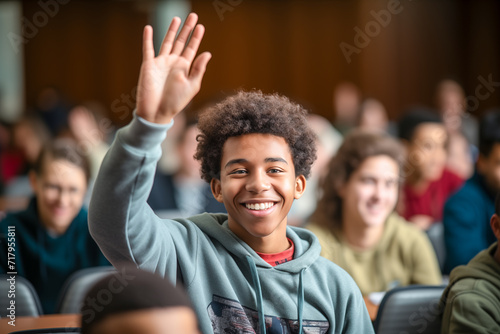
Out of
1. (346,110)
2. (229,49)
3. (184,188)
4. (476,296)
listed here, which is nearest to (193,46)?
(476,296)

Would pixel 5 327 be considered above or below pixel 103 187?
below

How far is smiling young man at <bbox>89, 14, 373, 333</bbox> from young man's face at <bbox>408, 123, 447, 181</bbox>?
8.06 feet

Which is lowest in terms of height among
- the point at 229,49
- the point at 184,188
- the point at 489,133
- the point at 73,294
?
the point at 73,294

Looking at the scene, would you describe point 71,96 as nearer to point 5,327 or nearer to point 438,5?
point 438,5

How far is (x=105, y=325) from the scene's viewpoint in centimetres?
98

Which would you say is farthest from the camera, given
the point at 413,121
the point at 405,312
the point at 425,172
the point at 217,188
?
the point at 413,121

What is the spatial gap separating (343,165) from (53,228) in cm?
141

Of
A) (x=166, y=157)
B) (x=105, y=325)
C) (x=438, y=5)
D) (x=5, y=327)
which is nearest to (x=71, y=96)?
(x=166, y=157)

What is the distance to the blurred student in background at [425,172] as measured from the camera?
3879 mm

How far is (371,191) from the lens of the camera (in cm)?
264

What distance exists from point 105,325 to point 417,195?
10.7 feet

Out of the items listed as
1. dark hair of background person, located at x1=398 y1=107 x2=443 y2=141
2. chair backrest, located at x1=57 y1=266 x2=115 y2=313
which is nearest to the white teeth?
chair backrest, located at x1=57 y1=266 x2=115 y2=313

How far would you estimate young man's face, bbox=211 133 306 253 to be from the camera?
1.49 m

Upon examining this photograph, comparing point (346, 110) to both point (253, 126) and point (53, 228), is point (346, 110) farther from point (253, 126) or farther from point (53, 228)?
point (253, 126)
